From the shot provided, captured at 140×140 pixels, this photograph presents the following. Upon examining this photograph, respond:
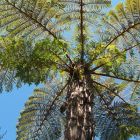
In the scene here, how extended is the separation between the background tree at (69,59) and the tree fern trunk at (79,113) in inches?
0.7

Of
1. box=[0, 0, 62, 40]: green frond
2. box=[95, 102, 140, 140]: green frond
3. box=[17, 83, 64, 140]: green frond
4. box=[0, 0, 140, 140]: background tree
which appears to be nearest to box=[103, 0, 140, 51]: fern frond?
box=[0, 0, 140, 140]: background tree

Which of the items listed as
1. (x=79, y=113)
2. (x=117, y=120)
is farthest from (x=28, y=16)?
(x=117, y=120)

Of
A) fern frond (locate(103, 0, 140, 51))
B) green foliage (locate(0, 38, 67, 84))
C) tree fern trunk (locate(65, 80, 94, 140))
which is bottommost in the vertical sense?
tree fern trunk (locate(65, 80, 94, 140))

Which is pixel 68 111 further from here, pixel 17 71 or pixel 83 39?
pixel 83 39

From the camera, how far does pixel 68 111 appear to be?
5.35 m

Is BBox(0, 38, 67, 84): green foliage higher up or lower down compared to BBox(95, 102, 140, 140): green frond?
higher up

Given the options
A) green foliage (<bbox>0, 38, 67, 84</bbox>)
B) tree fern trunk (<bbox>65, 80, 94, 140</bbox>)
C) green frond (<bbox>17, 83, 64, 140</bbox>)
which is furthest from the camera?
green frond (<bbox>17, 83, 64, 140</bbox>)

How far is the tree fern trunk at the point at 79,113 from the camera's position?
4.96m

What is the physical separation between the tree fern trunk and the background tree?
0.05 ft

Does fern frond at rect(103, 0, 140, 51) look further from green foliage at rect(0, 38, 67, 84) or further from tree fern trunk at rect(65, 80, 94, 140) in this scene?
tree fern trunk at rect(65, 80, 94, 140)

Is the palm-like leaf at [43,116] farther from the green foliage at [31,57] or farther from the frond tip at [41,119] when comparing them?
the green foliage at [31,57]

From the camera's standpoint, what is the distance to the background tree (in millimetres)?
5988

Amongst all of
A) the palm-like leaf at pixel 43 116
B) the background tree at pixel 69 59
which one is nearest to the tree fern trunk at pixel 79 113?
the background tree at pixel 69 59

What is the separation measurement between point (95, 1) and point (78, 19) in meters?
0.41
